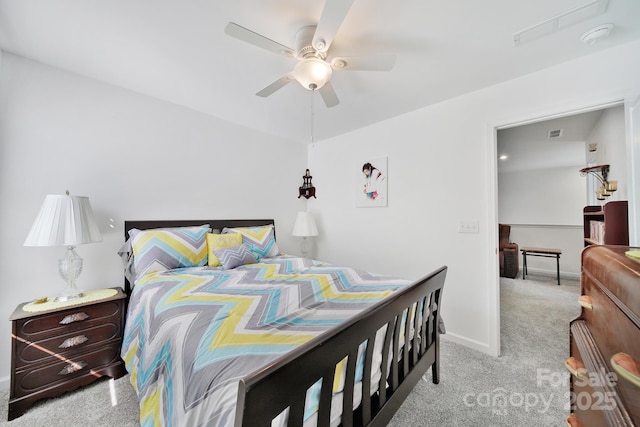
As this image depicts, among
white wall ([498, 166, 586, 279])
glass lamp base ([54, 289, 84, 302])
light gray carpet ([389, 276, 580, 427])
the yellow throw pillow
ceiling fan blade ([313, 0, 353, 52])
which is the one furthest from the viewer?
white wall ([498, 166, 586, 279])

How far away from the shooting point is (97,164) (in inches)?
85.9

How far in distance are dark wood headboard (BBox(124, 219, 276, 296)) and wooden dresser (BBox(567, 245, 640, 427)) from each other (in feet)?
9.95

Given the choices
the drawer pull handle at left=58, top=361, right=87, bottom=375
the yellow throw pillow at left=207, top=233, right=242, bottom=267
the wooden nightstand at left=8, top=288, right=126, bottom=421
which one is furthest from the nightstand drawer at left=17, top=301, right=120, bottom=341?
the yellow throw pillow at left=207, top=233, right=242, bottom=267

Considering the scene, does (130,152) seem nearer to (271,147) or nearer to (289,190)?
(271,147)

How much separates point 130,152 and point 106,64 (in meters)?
0.75


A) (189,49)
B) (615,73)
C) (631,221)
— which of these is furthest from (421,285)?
(189,49)

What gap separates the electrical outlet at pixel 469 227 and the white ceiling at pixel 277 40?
1314mm

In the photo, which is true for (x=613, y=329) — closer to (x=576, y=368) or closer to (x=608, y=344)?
(x=608, y=344)

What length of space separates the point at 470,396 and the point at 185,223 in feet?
9.91

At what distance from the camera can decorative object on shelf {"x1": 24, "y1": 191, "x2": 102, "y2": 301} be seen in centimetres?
167

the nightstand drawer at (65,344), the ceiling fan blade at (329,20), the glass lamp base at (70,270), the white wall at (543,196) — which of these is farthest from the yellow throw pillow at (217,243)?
the white wall at (543,196)

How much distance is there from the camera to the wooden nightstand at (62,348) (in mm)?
1544

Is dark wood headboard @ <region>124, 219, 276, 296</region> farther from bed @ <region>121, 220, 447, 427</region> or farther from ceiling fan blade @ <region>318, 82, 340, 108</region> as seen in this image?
ceiling fan blade @ <region>318, 82, 340, 108</region>

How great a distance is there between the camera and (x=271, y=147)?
11.7ft
